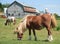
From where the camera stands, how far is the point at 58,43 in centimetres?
1157

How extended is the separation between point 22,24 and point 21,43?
67.7 inches

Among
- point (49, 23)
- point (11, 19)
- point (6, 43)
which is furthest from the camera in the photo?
point (11, 19)

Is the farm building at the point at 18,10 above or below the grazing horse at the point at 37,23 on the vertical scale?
below

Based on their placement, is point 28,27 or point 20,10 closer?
point 28,27

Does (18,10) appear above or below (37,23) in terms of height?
below

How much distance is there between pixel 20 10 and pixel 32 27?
3113 inches

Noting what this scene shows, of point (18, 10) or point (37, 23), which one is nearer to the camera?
point (37, 23)

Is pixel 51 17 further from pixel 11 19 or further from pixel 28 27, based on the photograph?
pixel 11 19

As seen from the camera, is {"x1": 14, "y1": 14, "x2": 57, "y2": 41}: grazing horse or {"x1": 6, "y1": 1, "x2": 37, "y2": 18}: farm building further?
{"x1": 6, "y1": 1, "x2": 37, "y2": 18}: farm building

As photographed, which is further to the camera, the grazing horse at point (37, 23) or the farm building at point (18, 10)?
the farm building at point (18, 10)

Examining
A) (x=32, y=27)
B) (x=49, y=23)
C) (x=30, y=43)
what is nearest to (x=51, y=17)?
(x=49, y=23)

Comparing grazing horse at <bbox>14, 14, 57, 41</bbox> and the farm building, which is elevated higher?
grazing horse at <bbox>14, 14, 57, 41</bbox>

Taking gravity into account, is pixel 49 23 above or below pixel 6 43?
above

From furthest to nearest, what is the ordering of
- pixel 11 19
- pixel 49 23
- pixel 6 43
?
pixel 11 19, pixel 49 23, pixel 6 43
